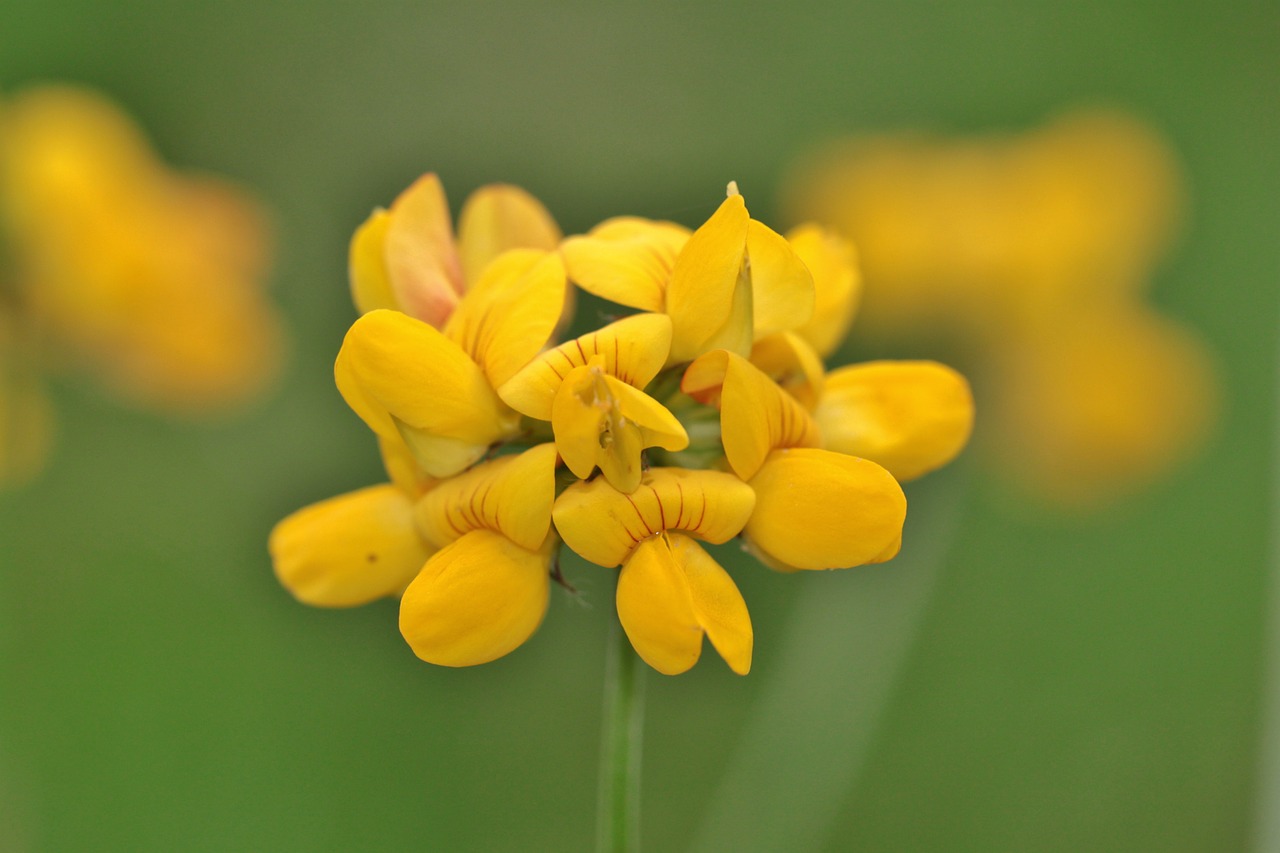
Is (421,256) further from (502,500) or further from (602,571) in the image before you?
(602,571)

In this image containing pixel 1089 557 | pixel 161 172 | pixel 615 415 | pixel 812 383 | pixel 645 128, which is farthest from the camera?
pixel 645 128

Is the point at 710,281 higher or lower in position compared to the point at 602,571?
higher

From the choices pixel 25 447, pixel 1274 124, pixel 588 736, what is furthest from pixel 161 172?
pixel 1274 124

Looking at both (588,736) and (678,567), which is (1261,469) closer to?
(588,736)

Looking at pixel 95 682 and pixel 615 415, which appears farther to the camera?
pixel 95 682

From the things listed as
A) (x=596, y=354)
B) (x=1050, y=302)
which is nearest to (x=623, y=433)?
(x=596, y=354)
